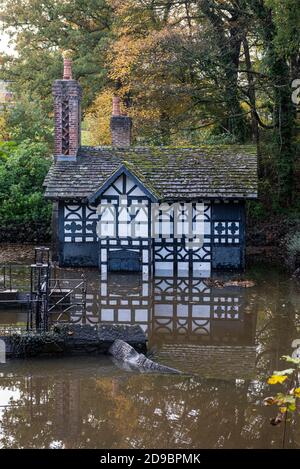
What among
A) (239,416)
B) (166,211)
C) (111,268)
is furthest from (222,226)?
(239,416)

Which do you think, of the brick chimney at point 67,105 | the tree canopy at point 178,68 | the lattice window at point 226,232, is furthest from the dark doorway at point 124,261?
the tree canopy at point 178,68

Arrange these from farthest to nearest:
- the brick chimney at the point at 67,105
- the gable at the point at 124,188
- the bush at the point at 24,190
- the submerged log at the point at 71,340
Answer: the bush at the point at 24,190, the brick chimney at the point at 67,105, the gable at the point at 124,188, the submerged log at the point at 71,340

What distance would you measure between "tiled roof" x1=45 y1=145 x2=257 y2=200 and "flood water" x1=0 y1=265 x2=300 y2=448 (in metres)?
5.02

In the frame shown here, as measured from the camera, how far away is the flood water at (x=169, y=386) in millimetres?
8312

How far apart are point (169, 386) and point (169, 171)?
1215 cm

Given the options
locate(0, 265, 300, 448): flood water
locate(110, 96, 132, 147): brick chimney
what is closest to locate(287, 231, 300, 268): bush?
locate(0, 265, 300, 448): flood water

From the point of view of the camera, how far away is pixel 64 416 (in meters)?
8.99

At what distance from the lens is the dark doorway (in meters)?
19.8

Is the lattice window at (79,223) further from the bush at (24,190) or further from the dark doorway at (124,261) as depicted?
the bush at (24,190)

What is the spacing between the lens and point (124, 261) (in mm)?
19797

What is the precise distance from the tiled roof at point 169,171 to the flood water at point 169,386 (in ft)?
16.5

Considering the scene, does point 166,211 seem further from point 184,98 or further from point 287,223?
point 184,98

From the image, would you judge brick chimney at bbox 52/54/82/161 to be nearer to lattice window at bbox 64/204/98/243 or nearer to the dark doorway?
lattice window at bbox 64/204/98/243

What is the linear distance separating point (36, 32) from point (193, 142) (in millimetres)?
11535
